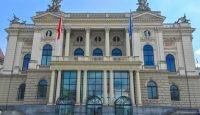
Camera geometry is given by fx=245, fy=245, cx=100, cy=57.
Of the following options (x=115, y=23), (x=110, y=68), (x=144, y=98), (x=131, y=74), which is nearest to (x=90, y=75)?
(x=110, y=68)

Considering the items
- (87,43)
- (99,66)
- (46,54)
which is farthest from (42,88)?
(87,43)

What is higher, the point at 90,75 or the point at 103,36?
the point at 103,36

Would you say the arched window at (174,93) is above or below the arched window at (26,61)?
below

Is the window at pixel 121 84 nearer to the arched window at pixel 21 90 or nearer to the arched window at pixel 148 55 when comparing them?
the arched window at pixel 148 55

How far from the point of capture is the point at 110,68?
38.1 metres

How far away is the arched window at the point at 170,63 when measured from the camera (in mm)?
44281

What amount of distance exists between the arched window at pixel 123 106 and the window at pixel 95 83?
282 cm

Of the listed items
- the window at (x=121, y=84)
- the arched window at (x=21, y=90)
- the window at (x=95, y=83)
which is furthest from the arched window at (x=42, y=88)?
the window at (x=121, y=84)

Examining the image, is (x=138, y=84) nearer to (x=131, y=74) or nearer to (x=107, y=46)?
(x=131, y=74)

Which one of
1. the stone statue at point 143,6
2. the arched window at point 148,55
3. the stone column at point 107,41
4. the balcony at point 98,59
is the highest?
the stone statue at point 143,6

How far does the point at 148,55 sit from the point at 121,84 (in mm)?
8862

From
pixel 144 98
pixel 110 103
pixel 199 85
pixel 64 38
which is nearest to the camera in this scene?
pixel 110 103

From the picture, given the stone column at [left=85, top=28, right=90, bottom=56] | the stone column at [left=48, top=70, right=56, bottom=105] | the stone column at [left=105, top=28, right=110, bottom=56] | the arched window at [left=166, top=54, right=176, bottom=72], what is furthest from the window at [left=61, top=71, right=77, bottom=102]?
the arched window at [left=166, top=54, right=176, bottom=72]

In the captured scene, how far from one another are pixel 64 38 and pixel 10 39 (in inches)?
403
